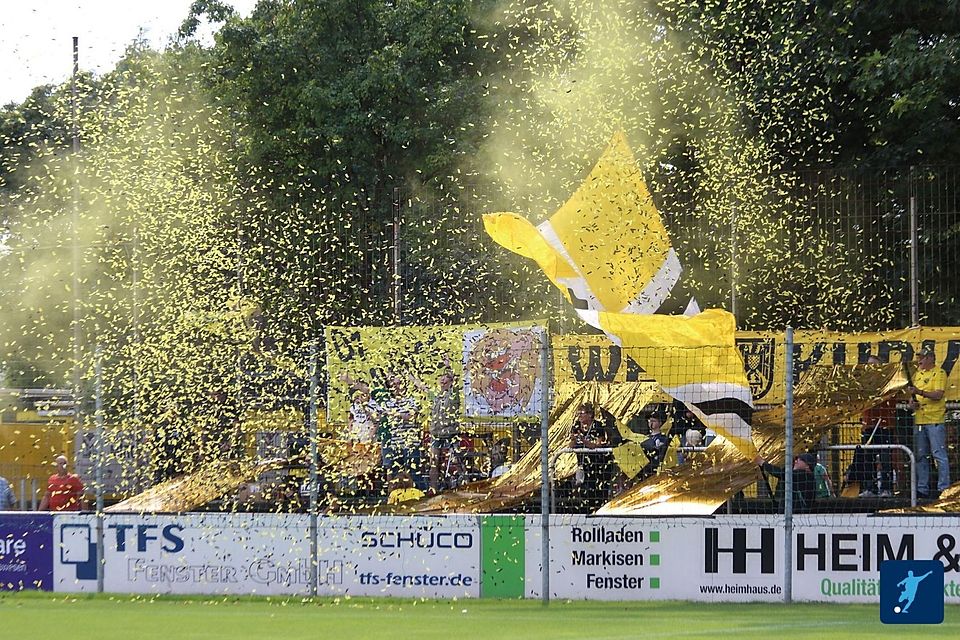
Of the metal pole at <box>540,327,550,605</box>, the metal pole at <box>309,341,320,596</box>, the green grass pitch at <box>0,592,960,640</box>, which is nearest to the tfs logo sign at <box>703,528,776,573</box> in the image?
the green grass pitch at <box>0,592,960,640</box>

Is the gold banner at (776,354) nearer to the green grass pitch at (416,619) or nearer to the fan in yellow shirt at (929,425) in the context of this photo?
the fan in yellow shirt at (929,425)

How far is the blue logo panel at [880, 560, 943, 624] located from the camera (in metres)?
9.30

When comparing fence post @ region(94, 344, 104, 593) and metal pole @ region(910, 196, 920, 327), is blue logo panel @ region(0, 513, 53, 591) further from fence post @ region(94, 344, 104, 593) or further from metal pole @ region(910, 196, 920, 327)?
metal pole @ region(910, 196, 920, 327)

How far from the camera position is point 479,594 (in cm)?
1361

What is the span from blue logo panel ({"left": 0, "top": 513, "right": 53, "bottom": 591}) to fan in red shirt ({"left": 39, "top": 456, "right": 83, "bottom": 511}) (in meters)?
0.83

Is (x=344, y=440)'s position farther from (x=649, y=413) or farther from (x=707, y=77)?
(x=707, y=77)

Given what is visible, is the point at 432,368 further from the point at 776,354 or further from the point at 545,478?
the point at 776,354

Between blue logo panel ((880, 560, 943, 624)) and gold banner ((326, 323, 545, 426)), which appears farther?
gold banner ((326, 323, 545, 426))

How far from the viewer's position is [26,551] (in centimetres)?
1424

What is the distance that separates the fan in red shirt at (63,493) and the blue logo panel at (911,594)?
888 cm

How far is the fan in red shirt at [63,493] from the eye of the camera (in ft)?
49.9

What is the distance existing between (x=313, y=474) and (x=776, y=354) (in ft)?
16.1

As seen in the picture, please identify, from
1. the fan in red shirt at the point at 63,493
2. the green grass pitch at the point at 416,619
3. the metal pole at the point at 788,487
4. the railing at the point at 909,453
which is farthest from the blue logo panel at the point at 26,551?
the railing at the point at 909,453

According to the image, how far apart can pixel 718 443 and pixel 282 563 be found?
4.33 meters
